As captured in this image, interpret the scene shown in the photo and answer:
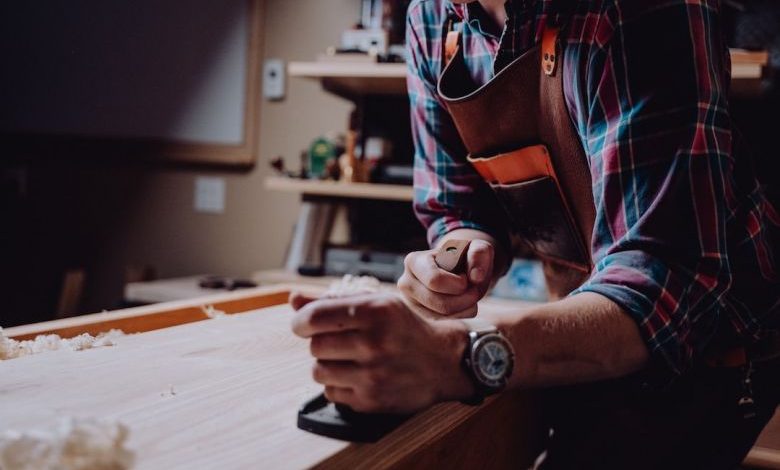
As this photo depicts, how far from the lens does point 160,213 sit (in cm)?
302

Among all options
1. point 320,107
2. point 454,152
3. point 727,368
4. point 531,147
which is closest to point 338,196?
point 320,107

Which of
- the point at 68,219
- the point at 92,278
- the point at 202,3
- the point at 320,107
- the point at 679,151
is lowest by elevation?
the point at 92,278

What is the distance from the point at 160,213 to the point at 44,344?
2.20m

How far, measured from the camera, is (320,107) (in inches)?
108

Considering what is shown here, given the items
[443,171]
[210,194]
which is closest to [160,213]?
[210,194]

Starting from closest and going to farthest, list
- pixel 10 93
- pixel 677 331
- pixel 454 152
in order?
pixel 677 331
pixel 454 152
pixel 10 93

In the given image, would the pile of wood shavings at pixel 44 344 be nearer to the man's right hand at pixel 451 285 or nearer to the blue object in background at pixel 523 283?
the man's right hand at pixel 451 285

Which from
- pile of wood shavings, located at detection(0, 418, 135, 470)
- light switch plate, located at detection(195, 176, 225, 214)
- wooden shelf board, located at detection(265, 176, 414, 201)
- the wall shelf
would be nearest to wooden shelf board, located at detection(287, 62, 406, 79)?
the wall shelf

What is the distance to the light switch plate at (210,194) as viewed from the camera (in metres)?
2.91

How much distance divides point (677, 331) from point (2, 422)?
2.01ft

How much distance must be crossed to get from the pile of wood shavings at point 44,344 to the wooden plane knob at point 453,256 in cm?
43

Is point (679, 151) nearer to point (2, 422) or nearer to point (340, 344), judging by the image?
point (340, 344)

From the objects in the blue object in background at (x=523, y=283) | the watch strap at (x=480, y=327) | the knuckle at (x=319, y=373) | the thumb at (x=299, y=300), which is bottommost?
the blue object in background at (x=523, y=283)

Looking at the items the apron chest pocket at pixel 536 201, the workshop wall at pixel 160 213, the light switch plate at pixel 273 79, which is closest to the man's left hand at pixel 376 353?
the apron chest pocket at pixel 536 201
